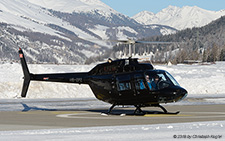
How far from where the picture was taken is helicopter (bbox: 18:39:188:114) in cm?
1616

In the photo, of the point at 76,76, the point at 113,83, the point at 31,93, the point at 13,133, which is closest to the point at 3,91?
the point at 31,93

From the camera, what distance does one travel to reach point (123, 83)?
16922 millimetres

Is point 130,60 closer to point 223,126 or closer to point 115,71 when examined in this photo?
point 115,71

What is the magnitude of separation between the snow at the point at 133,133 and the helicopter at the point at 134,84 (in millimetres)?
4681

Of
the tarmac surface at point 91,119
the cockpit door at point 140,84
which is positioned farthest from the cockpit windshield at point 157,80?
the tarmac surface at point 91,119

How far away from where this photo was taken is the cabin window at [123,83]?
1678 centimetres

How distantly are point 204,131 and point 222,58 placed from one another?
147m

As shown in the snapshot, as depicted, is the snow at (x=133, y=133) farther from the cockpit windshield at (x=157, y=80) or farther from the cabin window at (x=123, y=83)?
the cabin window at (x=123, y=83)

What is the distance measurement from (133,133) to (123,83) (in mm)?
6919

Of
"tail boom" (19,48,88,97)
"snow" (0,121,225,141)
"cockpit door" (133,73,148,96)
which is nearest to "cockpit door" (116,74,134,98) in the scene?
"cockpit door" (133,73,148,96)

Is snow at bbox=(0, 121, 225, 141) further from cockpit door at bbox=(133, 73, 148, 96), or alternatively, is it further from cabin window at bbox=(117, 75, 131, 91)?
cabin window at bbox=(117, 75, 131, 91)

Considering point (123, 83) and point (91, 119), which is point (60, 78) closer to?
point (123, 83)

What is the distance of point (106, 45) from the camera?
35.9 meters

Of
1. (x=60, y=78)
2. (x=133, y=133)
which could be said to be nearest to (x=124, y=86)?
(x=60, y=78)
